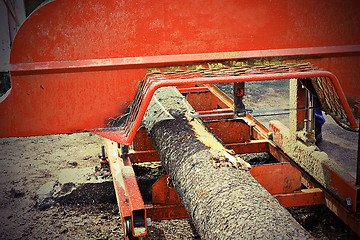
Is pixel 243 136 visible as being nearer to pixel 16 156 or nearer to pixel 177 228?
pixel 177 228

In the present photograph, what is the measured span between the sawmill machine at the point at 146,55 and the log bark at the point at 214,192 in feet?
1.38

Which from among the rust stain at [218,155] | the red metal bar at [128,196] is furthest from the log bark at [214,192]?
the red metal bar at [128,196]

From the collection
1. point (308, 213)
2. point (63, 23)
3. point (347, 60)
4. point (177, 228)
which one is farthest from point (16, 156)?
point (347, 60)

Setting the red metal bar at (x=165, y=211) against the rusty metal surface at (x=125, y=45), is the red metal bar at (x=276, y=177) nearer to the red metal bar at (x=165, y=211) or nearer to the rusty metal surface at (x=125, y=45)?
the red metal bar at (x=165, y=211)

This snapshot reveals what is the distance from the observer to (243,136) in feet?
12.5

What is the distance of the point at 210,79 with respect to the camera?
5.69 feet

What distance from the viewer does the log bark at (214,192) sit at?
150cm

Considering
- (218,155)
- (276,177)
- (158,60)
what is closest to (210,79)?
(158,60)

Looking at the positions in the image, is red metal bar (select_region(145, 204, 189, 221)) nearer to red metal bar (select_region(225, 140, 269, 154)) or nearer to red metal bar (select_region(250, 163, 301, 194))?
red metal bar (select_region(250, 163, 301, 194))

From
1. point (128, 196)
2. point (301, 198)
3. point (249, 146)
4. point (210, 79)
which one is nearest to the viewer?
point (210, 79)

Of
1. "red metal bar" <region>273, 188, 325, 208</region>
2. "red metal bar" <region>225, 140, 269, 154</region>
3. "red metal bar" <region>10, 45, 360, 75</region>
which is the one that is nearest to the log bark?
"red metal bar" <region>10, 45, 360, 75</region>

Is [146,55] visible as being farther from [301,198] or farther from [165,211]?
[301,198]

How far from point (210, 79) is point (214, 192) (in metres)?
0.58

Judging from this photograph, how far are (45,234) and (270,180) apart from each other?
1.92m
